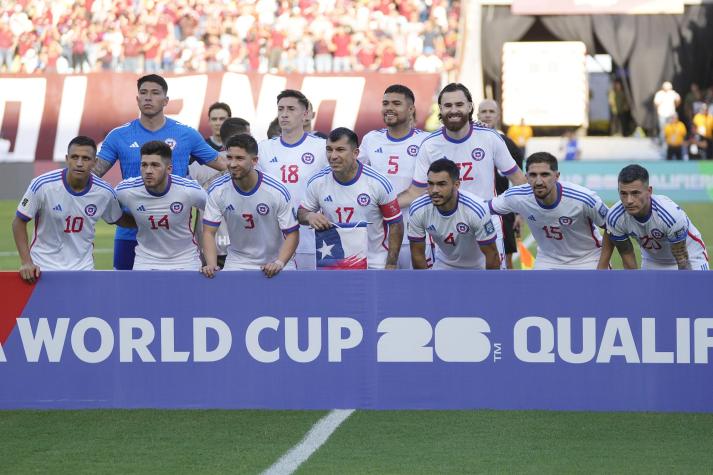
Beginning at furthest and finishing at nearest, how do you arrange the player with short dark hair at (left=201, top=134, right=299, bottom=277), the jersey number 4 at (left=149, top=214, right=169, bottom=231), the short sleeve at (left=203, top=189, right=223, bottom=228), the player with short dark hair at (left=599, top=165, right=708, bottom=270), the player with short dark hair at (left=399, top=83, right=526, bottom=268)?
the player with short dark hair at (left=399, top=83, right=526, bottom=268)
the jersey number 4 at (left=149, top=214, right=169, bottom=231)
the short sleeve at (left=203, top=189, right=223, bottom=228)
the player with short dark hair at (left=201, top=134, right=299, bottom=277)
the player with short dark hair at (left=599, top=165, right=708, bottom=270)

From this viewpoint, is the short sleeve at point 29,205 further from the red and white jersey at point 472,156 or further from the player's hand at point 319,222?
the red and white jersey at point 472,156

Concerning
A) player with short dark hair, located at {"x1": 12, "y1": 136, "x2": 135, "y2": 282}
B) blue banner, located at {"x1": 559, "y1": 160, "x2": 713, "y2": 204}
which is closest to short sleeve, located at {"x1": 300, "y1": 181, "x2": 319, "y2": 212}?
player with short dark hair, located at {"x1": 12, "y1": 136, "x2": 135, "y2": 282}

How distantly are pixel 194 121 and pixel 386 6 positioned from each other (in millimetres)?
6341

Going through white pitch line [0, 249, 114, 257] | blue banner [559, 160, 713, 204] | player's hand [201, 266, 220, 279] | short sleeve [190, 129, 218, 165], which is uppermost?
short sleeve [190, 129, 218, 165]

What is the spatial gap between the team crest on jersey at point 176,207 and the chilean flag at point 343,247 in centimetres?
98

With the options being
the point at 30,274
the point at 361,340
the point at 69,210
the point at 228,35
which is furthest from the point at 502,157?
the point at 228,35

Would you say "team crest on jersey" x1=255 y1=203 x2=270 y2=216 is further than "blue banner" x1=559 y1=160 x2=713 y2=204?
No

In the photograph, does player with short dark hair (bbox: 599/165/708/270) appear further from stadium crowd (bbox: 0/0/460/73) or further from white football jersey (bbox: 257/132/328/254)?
stadium crowd (bbox: 0/0/460/73)

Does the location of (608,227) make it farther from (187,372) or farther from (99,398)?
(99,398)

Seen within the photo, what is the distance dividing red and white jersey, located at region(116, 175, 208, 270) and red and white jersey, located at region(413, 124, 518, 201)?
1720 mm

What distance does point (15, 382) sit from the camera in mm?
7789

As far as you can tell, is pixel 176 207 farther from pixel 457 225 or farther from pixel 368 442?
pixel 368 442

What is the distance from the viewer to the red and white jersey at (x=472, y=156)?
9258mm

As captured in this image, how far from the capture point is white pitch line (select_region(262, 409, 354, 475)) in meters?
6.40
